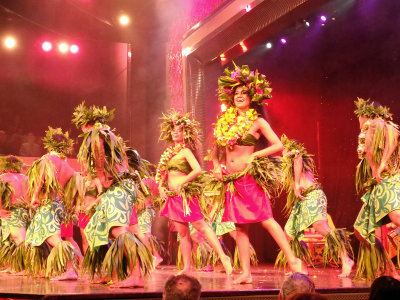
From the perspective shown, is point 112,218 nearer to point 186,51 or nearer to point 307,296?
point 307,296

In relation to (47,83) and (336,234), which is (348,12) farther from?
(47,83)

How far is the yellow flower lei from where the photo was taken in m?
4.73

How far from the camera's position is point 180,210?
224 inches

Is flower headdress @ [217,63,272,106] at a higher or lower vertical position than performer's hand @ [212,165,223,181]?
higher

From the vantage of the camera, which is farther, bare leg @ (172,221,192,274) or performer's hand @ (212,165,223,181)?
bare leg @ (172,221,192,274)

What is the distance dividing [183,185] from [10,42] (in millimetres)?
5683

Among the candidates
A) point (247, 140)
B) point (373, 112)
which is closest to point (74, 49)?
point (247, 140)

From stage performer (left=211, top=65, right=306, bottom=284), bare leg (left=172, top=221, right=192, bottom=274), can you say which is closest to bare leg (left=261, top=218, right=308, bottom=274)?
stage performer (left=211, top=65, right=306, bottom=284)

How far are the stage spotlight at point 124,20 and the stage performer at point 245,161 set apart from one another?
19.8 feet

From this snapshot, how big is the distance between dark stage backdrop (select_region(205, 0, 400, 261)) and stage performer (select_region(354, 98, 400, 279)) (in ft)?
6.30

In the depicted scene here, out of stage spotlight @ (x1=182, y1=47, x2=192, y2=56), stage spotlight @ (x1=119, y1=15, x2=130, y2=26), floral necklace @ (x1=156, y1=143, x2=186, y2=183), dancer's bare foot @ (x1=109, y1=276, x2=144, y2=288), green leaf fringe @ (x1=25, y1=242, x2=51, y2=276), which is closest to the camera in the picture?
dancer's bare foot @ (x1=109, y1=276, x2=144, y2=288)

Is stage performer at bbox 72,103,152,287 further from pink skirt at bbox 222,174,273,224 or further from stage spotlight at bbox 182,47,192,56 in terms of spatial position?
stage spotlight at bbox 182,47,192,56

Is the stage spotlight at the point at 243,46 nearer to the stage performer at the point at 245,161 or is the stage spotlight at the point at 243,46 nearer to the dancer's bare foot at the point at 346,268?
the stage performer at the point at 245,161

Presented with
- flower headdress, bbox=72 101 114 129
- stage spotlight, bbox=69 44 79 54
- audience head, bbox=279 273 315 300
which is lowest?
audience head, bbox=279 273 315 300
